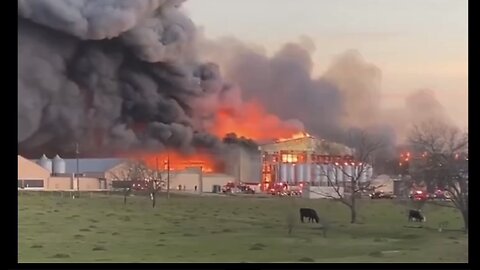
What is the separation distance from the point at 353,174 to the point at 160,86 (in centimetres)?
102

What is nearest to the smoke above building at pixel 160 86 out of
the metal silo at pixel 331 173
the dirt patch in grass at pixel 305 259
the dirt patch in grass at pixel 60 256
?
the metal silo at pixel 331 173

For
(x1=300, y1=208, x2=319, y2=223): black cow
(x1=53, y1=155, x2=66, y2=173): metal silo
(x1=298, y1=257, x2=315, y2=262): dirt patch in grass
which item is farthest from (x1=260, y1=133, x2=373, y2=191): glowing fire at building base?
(x1=53, y1=155, x2=66, y2=173): metal silo

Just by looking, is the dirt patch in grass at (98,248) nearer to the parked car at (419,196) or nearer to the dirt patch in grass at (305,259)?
the dirt patch in grass at (305,259)

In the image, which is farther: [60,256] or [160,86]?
[160,86]

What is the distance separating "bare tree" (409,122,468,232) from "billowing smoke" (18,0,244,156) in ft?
3.08

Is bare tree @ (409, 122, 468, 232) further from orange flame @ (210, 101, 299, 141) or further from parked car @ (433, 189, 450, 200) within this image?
orange flame @ (210, 101, 299, 141)

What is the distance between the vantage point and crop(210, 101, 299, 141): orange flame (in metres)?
4.00

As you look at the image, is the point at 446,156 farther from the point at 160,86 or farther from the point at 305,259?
the point at 160,86

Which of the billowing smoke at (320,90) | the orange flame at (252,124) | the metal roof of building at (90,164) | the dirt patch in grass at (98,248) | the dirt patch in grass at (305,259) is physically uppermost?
the billowing smoke at (320,90)

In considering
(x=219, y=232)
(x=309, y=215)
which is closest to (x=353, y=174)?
(x=309, y=215)

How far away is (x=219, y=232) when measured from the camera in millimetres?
3975

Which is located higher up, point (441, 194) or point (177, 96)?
point (177, 96)

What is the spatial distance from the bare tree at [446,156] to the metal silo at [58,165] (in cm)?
167

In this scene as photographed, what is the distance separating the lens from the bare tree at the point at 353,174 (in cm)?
398
